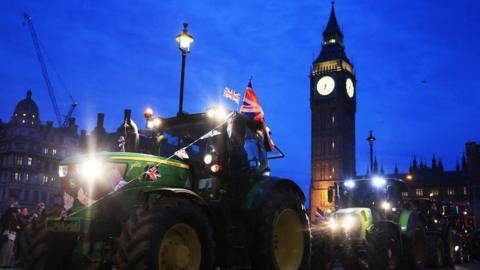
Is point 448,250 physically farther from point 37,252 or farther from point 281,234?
point 37,252

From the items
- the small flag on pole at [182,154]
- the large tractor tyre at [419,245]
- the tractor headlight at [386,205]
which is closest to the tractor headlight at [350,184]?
the tractor headlight at [386,205]

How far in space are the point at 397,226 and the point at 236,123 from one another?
8008 millimetres

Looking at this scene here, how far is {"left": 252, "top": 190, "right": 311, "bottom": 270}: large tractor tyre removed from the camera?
869 centimetres

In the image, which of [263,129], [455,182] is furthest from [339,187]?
[455,182]

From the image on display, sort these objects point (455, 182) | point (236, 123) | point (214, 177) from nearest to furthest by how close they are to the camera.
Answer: point (214, 177)
point (236, 123)
point (455, 182)

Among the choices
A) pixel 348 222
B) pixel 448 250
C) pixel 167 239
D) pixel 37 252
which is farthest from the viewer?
pixel 448 250

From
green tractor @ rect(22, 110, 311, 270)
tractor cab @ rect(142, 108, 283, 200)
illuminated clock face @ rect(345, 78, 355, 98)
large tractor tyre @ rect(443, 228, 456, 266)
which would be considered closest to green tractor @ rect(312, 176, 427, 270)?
large tractor tyre @ rect(443, 228, 456, 266)

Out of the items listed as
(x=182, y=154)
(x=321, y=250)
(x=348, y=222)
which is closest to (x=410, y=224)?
(x=348, y=222)

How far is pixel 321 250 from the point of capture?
43.5 ft

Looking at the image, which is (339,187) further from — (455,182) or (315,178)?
(455,182)

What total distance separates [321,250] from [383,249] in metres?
2.01

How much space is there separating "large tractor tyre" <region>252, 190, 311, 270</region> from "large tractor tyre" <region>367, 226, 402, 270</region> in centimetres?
408

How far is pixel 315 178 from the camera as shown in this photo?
11700 cm

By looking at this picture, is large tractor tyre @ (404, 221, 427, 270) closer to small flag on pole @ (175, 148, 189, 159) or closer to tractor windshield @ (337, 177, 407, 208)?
tractor windshield @ (337, 177, 407, 208)
